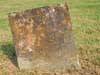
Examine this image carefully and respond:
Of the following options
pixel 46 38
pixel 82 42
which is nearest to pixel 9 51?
pixel 46 38

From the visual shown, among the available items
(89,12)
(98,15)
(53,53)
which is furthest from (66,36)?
(89,12)

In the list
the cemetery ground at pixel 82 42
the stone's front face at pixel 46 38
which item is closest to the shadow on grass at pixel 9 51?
the cemetery ground at pixel 82 42

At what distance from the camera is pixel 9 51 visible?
21.1 ft

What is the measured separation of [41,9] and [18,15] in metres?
0.40

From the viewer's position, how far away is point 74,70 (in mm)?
5594

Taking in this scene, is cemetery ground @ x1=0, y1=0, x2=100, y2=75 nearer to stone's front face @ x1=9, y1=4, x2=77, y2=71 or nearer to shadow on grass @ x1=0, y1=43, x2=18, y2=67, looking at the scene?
shadow on grass @ x1=0, y1=43, x2=18, y2=67

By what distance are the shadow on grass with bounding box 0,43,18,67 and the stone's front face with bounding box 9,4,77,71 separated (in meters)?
0.42

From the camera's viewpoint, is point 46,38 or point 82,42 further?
point 82,42

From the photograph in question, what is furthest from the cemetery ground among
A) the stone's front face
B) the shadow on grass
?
the stone's front face

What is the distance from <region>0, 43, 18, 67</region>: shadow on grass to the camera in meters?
6.06

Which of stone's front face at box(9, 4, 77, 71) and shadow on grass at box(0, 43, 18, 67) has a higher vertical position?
stone's front face at box(9, 4, 77, 71)

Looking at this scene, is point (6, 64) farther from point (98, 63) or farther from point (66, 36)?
point (98, 63)

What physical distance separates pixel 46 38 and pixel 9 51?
1037 mm

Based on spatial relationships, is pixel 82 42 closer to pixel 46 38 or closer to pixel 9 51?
pixel 46 38
